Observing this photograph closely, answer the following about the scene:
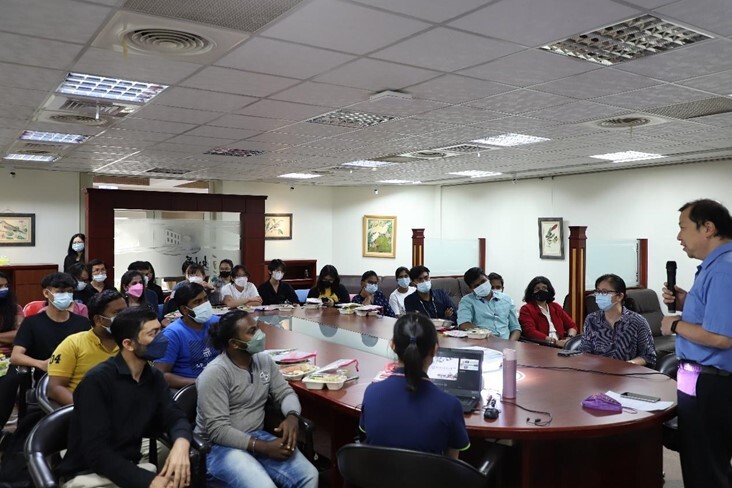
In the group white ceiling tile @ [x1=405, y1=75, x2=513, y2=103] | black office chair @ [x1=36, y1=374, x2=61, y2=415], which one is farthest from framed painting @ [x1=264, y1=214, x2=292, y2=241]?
black office chair @ [x1=36, y1=374, x2=61, y2=415]

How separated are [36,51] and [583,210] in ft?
26.7

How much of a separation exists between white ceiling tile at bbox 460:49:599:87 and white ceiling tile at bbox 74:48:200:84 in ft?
6.09

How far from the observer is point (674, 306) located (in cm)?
285

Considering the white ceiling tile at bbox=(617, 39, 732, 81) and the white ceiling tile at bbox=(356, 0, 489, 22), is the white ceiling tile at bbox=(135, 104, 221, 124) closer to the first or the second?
the white ceiling tile at bbox=(356, 0, 489, 22)

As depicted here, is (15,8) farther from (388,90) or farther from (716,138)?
(716,138)

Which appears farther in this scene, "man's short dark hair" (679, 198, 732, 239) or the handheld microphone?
the handheld microphone

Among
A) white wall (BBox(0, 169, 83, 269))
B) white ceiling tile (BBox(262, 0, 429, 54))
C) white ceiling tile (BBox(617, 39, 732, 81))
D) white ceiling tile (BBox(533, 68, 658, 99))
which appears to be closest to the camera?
white ceiling tile (BBox(262, 0, 429, 54))

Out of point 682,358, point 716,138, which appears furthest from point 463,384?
point 716,138

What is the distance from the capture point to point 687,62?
11.6 feet

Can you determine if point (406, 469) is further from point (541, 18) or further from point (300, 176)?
point (300, 176)

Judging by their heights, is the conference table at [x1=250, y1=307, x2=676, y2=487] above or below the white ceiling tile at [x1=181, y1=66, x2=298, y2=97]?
below

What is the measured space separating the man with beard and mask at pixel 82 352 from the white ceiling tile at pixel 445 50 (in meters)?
2.07

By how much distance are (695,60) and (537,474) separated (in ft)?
8.60

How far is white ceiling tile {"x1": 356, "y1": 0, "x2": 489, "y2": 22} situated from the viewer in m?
2.64
